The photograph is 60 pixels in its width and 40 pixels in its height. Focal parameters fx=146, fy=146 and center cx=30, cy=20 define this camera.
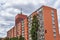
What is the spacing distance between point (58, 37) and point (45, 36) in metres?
10.1

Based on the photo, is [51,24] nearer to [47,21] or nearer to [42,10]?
[47,21]

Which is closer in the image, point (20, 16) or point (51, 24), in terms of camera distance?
point (51, 24)

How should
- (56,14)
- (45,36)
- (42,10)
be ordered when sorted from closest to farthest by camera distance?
(45,36)
(42,10)
(56,14)

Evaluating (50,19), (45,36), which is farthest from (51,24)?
(45,36)

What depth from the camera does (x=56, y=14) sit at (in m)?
84.5

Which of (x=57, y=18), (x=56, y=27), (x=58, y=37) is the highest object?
(x=57, y=18)

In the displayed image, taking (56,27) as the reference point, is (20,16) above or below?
above

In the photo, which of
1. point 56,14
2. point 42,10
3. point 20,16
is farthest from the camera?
point 20,16

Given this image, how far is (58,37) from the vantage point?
265 feet

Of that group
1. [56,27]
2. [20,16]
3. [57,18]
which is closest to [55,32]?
[56,27]

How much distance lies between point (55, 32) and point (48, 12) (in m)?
11.6

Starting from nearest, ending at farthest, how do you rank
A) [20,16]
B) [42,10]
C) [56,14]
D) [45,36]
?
[45,36] → [42,10] → [56,14] → [20,16]

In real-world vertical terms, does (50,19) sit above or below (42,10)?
below

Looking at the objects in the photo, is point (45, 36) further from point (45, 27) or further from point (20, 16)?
point (20, 16)
